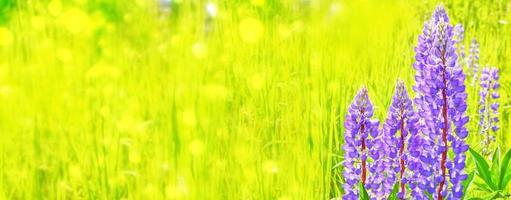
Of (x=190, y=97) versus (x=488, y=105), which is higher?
(x=190, y=97)

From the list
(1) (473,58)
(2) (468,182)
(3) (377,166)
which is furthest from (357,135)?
(1) (473,58)

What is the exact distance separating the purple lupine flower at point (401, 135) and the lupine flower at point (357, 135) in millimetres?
37

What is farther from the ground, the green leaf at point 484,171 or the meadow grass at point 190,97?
the meadow grass at point 190,97

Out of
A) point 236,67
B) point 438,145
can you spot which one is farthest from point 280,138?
point 438,145

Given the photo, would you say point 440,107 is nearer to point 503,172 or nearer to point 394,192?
point 394,192

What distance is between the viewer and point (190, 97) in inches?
69.7

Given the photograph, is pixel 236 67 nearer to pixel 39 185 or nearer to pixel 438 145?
pixel 39 185

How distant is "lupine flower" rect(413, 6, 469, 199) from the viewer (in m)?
1.65

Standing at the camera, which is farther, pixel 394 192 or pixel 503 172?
pixel 503 172

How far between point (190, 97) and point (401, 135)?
43 cm

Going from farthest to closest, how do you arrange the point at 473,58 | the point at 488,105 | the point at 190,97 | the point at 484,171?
the point at 473,58, the point at 488,105, the point at 484,171, the point at 190,97

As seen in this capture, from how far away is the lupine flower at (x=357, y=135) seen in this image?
5.63 feet

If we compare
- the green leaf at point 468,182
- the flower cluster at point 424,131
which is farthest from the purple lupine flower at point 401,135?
the green leaf at point 468,182

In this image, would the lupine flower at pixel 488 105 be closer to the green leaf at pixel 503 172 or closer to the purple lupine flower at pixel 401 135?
the green leaf at pixel 503 172
